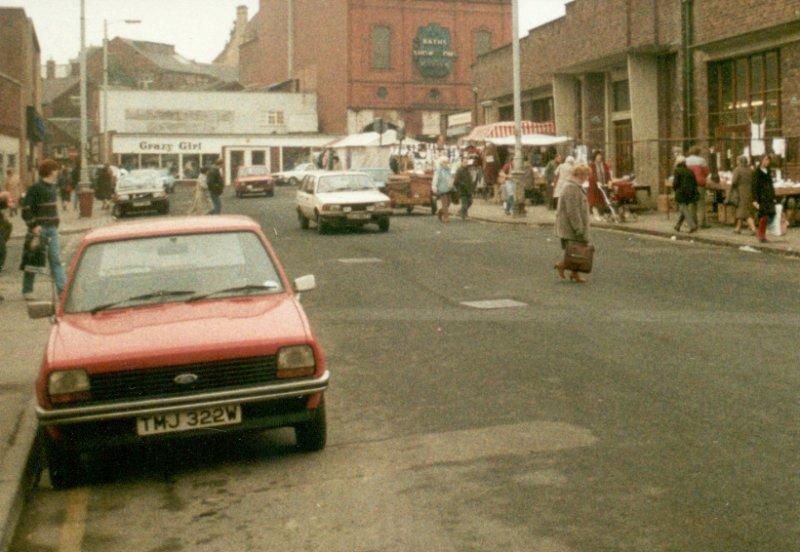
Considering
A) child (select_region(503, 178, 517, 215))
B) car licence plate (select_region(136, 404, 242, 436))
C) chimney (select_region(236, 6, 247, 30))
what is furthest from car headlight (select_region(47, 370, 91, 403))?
chimney (select_region(236, 6, 247, 30))

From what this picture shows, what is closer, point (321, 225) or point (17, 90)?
point (321, 225)

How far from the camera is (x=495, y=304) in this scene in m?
14.8

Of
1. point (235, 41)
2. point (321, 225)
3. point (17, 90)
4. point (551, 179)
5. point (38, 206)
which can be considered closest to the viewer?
point (38, 206)

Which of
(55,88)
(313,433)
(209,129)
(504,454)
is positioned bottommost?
(504,454)

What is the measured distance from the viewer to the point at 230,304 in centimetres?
753

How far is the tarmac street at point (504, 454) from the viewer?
5.76 metres

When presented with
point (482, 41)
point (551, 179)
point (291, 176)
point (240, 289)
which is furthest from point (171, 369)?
point (482, 41)

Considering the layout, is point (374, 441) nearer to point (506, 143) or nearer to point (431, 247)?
point (431, 247)

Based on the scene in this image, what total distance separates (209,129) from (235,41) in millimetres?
46451

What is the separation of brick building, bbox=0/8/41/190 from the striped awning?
62.3 feet

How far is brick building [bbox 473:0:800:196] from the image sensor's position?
2839 cm

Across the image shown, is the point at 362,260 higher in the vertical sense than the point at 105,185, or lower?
lower

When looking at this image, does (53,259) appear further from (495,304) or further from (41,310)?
(41,310)

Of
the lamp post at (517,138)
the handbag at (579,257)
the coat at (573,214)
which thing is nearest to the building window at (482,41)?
the lamp post at (517,138)
